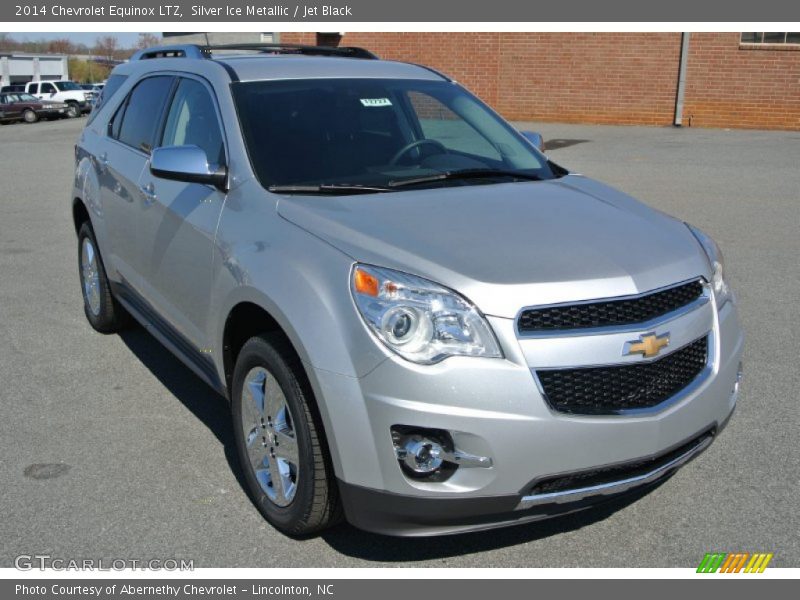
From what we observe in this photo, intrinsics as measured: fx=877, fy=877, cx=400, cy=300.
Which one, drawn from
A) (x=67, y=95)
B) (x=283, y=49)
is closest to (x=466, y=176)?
(x=283, y=49)

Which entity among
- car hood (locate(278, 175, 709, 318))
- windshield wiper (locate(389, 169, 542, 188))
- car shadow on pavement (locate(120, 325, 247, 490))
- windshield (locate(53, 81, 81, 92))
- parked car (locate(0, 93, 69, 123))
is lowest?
parked car (locate(0, 93, 69, 123))

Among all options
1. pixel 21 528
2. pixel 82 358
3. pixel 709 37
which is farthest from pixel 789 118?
pixel 21 528

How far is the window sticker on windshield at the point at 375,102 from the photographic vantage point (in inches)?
181

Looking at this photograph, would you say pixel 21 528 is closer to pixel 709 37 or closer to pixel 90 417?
pixel 90 417

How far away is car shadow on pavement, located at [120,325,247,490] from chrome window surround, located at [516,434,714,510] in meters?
1.58

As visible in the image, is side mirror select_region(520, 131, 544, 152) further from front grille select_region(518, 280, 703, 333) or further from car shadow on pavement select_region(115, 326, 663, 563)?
car shadow on pavement select_region(115, 326, 663, 563)

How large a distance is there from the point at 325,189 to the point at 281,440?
113 cm

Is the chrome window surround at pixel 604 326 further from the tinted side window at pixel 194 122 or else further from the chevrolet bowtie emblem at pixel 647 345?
the tinted side window at pixel 194 122

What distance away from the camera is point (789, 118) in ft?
69.5

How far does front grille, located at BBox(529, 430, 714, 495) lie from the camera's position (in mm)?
3059

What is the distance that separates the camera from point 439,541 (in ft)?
11.8

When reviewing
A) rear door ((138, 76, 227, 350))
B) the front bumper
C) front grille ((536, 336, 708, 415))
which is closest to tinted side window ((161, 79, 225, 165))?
rear door ((138, 76, 227, 350))

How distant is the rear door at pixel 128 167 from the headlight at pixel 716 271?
291 cm

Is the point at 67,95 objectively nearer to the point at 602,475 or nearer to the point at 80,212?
the point at 80,212
